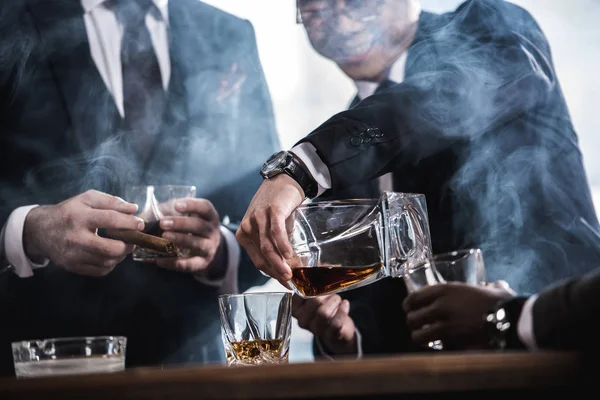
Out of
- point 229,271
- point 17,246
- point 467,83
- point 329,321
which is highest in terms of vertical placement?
point 467,83

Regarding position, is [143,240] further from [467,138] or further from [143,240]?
[467,138]

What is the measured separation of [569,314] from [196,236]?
1176mm

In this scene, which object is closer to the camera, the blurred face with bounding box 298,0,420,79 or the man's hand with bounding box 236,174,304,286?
the man's hand with bounding box 236,174,304,286

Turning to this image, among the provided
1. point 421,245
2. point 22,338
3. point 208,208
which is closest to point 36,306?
point 22,338

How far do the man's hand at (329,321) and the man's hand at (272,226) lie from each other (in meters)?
0.32

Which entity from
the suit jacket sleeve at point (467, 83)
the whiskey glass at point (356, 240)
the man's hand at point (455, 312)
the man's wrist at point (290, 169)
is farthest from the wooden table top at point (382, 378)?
the suit jacket sleeve at point (467, 83)

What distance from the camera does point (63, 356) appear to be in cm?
77

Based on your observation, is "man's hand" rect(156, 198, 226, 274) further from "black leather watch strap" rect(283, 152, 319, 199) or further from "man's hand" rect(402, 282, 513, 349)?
"man's hand" rect(402, 282, 513, 349)

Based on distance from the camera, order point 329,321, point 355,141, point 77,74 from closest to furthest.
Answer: point 355,141, point 329,321, point 77,74

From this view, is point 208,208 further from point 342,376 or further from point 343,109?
→ point 342,376

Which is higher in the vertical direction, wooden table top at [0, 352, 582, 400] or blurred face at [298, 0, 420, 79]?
blurred face at [298, 0, 420, 79]

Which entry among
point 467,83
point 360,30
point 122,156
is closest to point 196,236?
point 122,156

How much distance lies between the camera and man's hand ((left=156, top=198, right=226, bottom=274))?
5.23 feet

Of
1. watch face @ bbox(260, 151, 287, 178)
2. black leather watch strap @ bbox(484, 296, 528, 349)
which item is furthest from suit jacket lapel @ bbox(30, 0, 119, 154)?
black leather watch strap @ bbox(484, 296, 528, 349)
